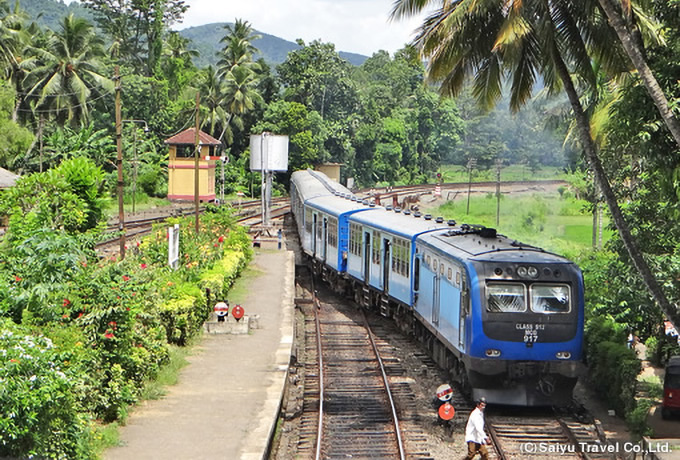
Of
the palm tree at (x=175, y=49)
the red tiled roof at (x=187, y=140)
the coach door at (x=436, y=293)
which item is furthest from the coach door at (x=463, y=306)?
the palm tree at (x=175, y=49)

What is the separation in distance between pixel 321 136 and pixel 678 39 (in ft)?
189

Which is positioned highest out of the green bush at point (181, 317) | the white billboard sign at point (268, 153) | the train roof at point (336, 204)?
the white billboard sign at point (268, 153)

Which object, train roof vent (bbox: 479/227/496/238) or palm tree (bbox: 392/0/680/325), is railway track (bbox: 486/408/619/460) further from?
train roof vent (bbox: 479/227/496/238)

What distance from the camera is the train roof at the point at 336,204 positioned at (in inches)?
1089

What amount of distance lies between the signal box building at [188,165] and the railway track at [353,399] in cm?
3178

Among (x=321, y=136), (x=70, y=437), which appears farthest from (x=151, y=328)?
(x=321, y=136)

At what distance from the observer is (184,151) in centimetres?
5472

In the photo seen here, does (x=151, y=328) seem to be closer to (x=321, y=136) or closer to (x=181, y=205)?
(x=181, y=205)

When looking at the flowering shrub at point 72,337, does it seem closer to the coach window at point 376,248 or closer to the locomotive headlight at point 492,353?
the locomotive headlight at point 492,353

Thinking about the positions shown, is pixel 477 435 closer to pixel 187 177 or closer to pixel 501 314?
pixel 501 314

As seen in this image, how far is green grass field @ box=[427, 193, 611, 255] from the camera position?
48250 mm

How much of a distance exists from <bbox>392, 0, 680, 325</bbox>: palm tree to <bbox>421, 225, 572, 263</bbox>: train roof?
1538mm

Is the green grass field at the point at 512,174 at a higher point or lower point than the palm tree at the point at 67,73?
lower

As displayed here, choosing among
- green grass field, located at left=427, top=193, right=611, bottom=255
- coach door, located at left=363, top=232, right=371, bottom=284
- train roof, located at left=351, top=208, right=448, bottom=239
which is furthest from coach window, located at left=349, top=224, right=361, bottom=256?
green grass field, located at left=427, top=193, right=611, bottom=255
